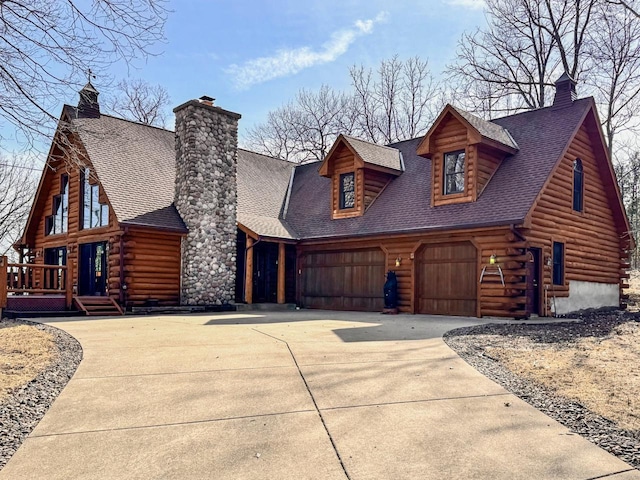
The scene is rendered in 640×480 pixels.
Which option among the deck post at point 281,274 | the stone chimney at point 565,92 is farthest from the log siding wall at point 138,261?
the stone chimney at point 565,92

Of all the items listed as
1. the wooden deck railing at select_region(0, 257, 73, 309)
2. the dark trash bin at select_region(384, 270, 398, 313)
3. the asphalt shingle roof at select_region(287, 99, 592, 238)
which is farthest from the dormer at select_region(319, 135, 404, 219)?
the wooden deck railing at select_region(0, 257, 73, 309)

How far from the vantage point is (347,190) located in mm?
Result: 17422

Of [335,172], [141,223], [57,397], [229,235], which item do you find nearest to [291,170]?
[335,172]

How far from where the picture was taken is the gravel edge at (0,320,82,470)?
3.67 metres

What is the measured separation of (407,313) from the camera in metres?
14.4

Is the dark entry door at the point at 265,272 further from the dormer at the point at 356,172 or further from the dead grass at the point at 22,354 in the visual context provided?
the dead grass at the point at 22,354

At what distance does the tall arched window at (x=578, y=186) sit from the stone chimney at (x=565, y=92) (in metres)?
1.72


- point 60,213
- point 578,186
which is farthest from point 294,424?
point 60,213

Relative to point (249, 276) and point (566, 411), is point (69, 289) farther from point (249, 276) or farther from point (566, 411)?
point (566, 411)

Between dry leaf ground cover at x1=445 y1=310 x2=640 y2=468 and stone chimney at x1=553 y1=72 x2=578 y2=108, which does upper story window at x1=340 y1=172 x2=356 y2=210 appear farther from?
dry leaf ground cover at x1=445 y1=310 x2=640 y2=468

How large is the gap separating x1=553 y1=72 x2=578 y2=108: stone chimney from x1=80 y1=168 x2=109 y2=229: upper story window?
1419cm

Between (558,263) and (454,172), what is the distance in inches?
154

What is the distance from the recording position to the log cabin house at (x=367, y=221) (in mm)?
13453

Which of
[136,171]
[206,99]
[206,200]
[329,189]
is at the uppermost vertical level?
[206,99]
